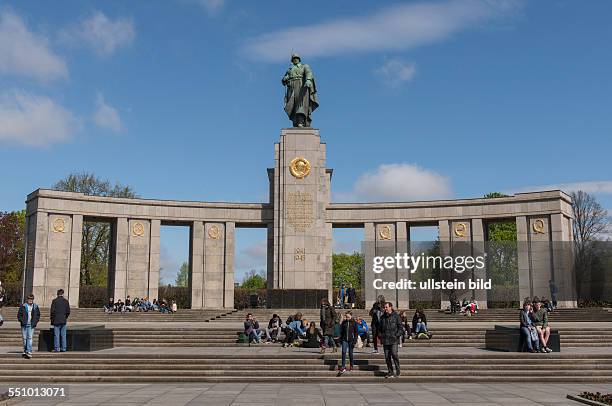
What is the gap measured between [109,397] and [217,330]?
11469 millimetres

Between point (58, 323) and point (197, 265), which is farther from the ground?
point (197, 265)

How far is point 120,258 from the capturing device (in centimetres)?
4188

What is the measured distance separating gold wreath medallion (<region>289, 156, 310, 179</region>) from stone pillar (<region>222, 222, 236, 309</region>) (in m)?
6.60

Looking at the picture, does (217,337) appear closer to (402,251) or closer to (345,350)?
(345,350)

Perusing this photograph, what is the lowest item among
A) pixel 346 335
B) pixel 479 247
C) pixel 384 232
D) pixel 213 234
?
pixel 346 335

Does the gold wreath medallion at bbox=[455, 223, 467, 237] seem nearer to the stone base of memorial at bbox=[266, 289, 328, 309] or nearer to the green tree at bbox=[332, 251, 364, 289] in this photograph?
the stone base of memorial at bbox=[266, 289, 328, 309]

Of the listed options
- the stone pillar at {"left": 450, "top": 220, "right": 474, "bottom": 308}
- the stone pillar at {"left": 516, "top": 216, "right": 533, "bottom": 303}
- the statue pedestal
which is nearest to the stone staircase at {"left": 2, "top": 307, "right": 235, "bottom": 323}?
the statue pedestal

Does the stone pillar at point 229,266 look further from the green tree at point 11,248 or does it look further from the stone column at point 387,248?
the green tree at point 11,248

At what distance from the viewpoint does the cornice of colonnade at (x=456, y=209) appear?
136ft

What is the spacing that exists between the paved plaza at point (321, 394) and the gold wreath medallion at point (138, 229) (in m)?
28.8

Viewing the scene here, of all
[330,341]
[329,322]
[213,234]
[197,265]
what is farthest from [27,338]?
[213,234]

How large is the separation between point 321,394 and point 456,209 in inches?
1278

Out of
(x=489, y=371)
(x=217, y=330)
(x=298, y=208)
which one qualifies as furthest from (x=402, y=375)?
(x=298, y=208)

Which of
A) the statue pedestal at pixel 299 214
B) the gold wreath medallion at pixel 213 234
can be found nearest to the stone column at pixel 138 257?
the gold wreath medallion at pixel 213 234
